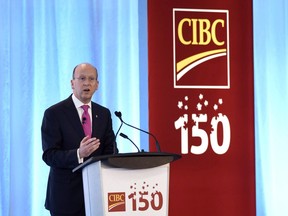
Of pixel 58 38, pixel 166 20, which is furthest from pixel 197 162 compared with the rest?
pixel 58 38

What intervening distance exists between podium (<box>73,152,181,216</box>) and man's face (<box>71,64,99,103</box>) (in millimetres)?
551

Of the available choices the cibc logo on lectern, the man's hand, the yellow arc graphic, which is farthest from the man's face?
the yellow arc graphic

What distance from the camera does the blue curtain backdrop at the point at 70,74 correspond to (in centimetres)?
381

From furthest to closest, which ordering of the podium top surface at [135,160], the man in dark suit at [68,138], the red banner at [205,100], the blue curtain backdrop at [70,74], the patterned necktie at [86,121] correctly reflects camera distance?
the red banner at [205,100] < the blue curtain backdrop at [70,74] < the patterned necktie at [86,121] < the man in dark suit at [68,138] < the podium top surface at [135,160]

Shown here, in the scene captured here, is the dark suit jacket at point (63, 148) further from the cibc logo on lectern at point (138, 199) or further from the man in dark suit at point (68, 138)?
the cibc logo on lectern at point (138, 199)

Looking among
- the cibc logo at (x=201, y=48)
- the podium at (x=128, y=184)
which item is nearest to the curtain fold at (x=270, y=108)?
the cibc logo at (x=201, y=48)

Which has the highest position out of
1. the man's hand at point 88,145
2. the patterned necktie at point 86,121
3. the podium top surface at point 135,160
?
the patterned necktie at point 86,121

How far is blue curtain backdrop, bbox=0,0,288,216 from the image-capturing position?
12.5 ft

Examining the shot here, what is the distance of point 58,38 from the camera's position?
397 centimetres

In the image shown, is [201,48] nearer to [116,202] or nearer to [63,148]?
[63,148]

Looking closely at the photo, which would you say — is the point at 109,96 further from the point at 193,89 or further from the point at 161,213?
the point at 161,213

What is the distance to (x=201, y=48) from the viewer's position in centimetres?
402

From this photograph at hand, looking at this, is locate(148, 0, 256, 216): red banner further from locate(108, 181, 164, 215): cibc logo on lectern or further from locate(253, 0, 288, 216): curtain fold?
locate(108, 181, 164, 215): cibc logo on lectern

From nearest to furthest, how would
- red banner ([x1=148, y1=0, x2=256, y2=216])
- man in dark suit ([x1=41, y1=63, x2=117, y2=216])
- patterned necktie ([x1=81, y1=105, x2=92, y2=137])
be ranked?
man in dark suit ([x1=41, y1=63, x2=117, y2=216]), patterned necktie ([x1=81, y1=105, x2=92, y2=137]), red banner ([x1=148, y1=0, x2=256, y2=216])
